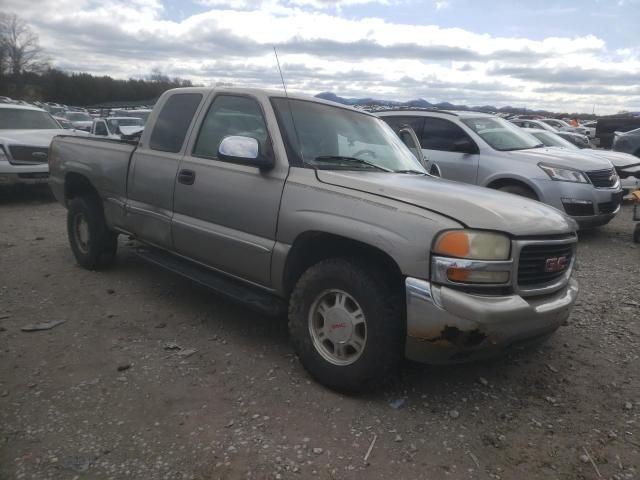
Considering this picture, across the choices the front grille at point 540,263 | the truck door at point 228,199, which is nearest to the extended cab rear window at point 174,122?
the truck door at point 228,199

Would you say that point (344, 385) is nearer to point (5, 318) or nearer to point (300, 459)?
point (300, 459)

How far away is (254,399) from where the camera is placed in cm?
316

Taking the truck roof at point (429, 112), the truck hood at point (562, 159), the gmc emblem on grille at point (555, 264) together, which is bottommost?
the gmc emblem on grille at point (555, 264)

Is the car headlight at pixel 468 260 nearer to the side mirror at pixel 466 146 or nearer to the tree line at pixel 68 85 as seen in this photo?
A: the side mirror at pixel 466 146

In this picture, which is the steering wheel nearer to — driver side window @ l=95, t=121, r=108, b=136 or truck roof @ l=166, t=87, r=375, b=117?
truck roof @ l=166, t=87, r=375, b=117

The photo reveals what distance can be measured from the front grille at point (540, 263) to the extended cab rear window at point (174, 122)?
111 inches

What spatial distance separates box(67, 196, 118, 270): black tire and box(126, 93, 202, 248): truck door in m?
0.69

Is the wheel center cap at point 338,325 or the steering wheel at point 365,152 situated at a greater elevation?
the steering wheel at point 365,152

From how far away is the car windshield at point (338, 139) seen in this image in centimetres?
371

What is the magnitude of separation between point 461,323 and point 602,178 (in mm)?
5898

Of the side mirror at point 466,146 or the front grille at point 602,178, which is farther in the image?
the side mirror at point 466,146

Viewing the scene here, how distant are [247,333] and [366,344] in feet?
4.76

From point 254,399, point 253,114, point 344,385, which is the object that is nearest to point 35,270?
point 253,114

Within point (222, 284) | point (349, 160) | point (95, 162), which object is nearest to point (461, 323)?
point (349, 160)
